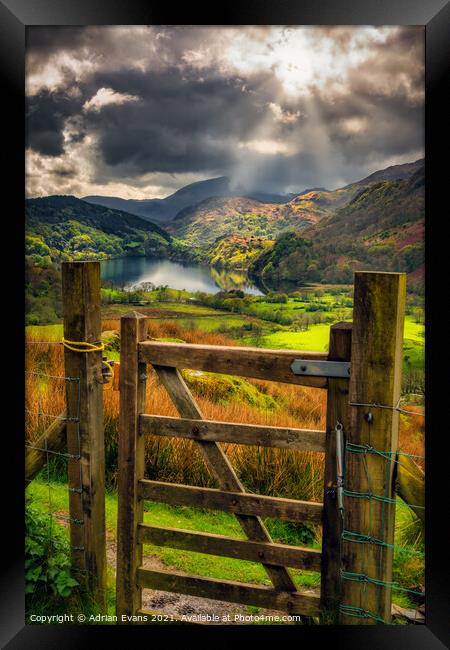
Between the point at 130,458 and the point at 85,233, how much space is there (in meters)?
8.97

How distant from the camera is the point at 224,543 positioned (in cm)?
301

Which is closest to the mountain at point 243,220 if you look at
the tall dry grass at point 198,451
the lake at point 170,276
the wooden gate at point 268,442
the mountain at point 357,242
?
the mountain at point 357,242

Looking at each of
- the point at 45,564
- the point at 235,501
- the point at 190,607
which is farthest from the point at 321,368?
the point at 45,564

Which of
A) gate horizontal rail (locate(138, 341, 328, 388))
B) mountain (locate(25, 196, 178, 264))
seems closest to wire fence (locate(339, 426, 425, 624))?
gate horizontal rail (locate(138, 341, 328, 388))

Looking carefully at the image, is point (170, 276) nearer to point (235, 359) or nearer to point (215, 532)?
point (215, 532)

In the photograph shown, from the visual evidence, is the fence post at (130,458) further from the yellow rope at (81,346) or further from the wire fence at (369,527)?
the wire fence at (369,527)

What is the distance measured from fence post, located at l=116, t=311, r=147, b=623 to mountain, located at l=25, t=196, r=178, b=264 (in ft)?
20.1

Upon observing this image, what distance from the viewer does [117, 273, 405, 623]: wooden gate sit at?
245 cm

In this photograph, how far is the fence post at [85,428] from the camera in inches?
122

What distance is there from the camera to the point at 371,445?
251 cm

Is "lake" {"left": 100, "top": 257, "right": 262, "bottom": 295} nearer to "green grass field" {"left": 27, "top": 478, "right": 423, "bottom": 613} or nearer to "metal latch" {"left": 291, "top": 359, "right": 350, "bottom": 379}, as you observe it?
"green grass field" {"left": 27, "top": 478, "right": 423, "bottom": 613}
